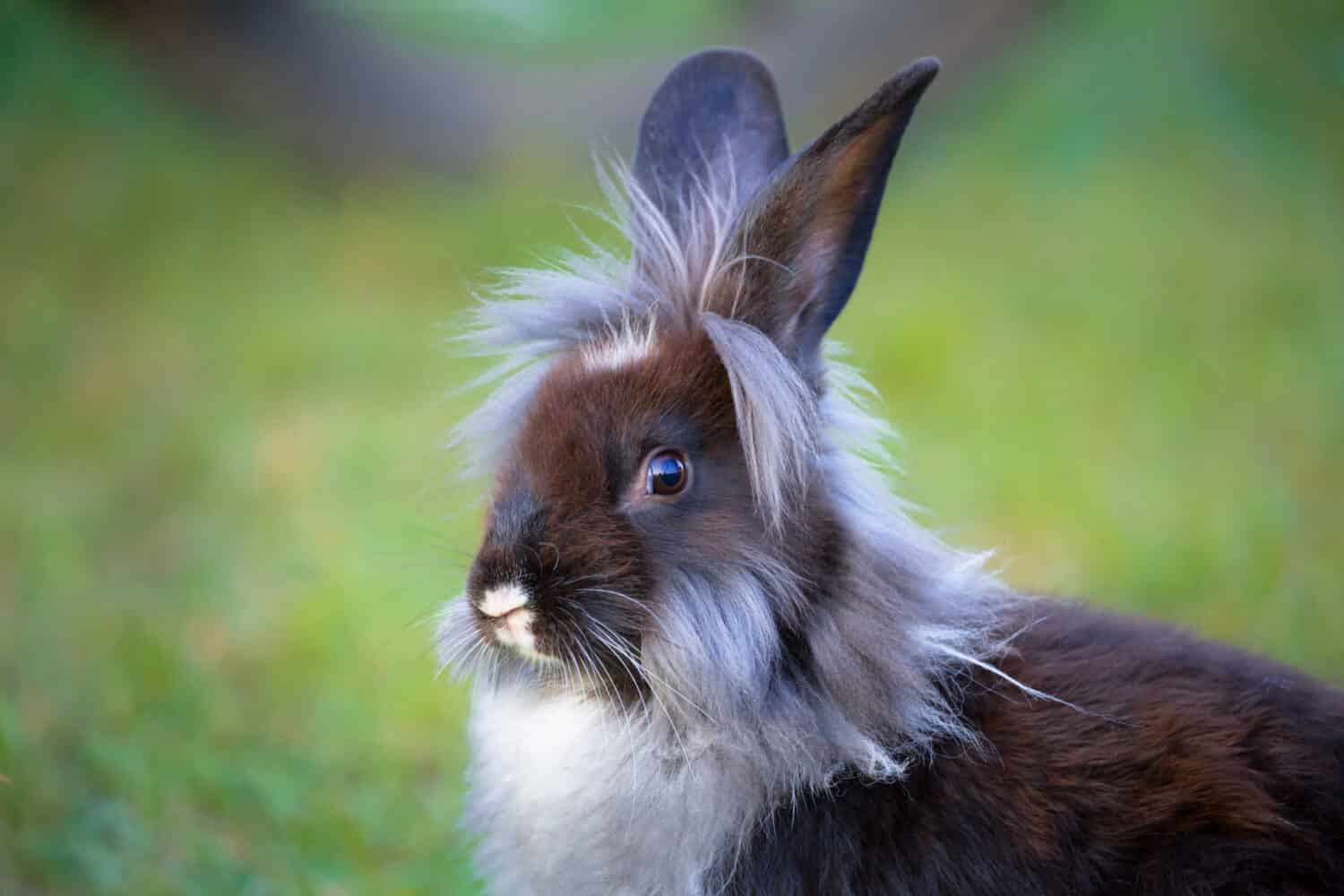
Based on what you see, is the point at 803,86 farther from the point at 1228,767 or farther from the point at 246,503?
the point at 1228,767

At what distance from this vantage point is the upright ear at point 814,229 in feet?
7.97

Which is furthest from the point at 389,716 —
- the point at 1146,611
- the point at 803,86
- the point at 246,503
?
the point at 803,86

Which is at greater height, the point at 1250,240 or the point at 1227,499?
the point at 1250,240

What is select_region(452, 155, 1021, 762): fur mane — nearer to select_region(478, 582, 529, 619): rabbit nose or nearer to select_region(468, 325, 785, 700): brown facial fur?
select_region(468, 325, 785, 700): brown facial fur

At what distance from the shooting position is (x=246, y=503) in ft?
18.0

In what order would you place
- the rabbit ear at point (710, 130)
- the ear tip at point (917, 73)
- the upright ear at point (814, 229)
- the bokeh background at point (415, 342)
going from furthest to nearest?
the bokeh background at point (415, 342) < the rabbit ear at point (710, 130) < the upright ear at point (814, 229) < the ear tip at point (917, 73)

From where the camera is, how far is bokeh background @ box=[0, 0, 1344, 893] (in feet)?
13.0

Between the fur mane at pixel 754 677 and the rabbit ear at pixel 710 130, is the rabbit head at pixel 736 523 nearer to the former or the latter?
the fur mane at pixel 754 677

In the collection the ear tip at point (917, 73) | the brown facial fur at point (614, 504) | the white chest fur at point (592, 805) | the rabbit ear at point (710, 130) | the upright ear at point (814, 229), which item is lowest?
the white chest fur at point (592, 805)

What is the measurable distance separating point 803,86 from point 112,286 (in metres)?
4.68

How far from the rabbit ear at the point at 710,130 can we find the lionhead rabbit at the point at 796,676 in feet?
1.23

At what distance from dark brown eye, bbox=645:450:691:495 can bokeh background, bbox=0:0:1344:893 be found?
579 mm

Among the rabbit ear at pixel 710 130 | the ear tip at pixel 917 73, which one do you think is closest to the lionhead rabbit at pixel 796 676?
the ear tip at pixel 917 73

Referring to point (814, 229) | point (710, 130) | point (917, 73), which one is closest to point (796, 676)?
point (814, 229)
